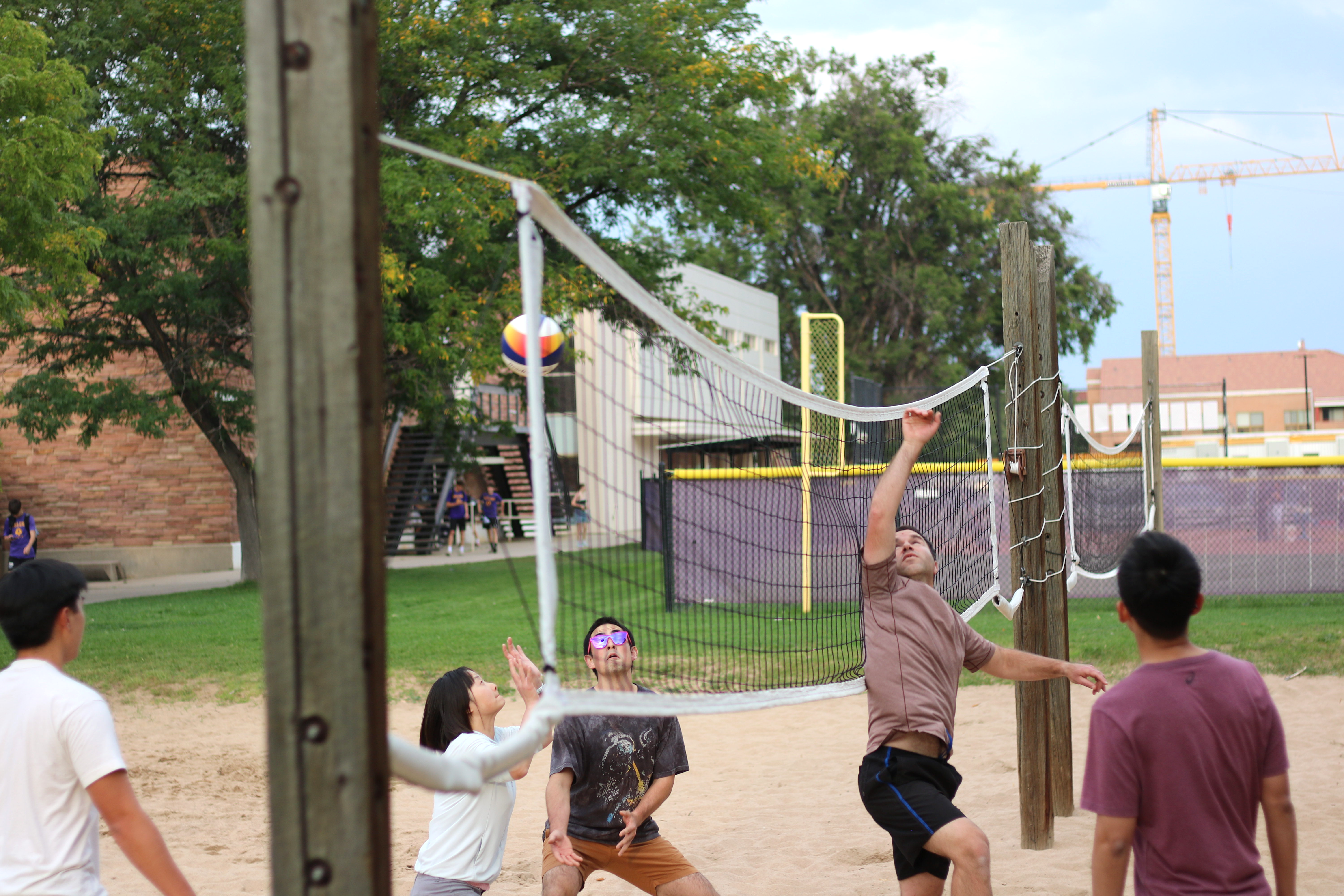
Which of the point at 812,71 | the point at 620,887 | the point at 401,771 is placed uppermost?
the point at 812,71

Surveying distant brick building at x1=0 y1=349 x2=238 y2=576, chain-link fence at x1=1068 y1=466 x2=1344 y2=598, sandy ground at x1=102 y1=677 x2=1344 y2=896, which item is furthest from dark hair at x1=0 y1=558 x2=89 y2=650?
distant brick building at x1=0 y1=349 x2=238 y2=576

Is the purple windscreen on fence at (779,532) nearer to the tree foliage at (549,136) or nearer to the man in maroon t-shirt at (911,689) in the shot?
the tree foliage at (549,136)

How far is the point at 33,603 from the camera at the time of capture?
248 cm

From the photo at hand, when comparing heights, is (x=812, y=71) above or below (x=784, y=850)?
above

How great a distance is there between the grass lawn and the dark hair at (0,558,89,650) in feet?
22.8

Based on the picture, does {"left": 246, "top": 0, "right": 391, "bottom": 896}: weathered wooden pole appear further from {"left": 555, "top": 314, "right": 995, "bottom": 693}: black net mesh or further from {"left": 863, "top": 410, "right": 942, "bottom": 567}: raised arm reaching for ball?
{"left": 555, "top": 314, "right": 995, "bottom": 693}: black net mesh

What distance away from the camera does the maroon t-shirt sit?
2295 mm

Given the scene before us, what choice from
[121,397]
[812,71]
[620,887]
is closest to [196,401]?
[121,397]

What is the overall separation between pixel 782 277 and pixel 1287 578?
23.2 m

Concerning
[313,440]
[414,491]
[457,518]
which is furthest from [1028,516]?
[414,491]

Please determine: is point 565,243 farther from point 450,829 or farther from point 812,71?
point 812,71

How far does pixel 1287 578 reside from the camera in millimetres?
13008

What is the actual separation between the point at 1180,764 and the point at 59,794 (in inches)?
92.1

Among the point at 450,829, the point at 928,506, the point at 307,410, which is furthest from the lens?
the point at 928,506
